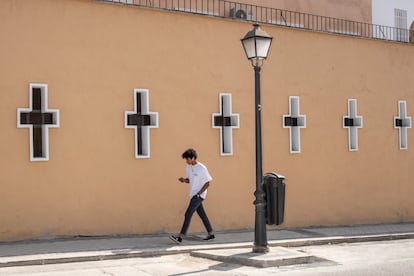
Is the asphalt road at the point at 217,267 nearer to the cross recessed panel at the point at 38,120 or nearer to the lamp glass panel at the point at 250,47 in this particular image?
the cross recessed panel at the point at 38,120

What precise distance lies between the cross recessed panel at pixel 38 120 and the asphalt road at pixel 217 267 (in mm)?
2768

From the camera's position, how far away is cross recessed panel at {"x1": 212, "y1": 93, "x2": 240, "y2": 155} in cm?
1437

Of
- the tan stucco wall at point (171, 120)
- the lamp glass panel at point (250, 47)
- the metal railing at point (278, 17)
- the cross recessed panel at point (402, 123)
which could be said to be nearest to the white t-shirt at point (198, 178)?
the tan stucco wall at point (171, 120)

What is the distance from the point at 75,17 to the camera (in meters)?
12.5

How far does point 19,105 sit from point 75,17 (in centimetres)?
200

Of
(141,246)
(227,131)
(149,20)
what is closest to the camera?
(141,246)

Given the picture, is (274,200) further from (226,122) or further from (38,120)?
(38,120)

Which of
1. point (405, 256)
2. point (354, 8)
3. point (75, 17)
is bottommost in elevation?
point (405, 256)

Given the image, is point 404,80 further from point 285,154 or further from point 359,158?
point 285,154

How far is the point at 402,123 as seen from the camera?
17688 mm

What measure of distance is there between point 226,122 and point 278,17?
654cm

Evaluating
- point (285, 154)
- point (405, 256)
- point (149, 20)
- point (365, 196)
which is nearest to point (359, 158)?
point (365, 196)

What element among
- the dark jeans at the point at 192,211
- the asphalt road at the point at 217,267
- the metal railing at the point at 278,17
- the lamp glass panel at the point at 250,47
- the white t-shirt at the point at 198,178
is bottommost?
the asphalt road at the point at 217,267

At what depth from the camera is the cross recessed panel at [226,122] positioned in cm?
1437
